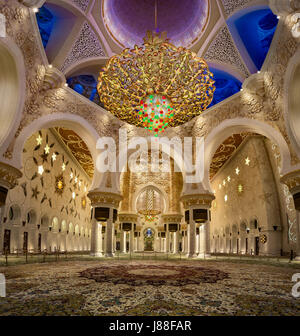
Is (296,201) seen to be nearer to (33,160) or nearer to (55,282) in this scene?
(55,282)

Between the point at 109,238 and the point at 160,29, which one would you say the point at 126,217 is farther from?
the point at 160,29

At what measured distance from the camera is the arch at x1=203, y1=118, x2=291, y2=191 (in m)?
7.88

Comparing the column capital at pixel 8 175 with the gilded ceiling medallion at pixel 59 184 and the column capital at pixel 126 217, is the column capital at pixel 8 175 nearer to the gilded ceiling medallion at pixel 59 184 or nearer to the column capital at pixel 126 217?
the gilded ceiling medallion at pixel 59 184

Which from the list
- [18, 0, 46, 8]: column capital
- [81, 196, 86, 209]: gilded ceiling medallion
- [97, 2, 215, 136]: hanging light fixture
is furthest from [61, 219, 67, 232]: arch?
[18, 0, 46, 8]: column capital

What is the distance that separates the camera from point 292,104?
7371 mm

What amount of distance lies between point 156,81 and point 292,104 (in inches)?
164

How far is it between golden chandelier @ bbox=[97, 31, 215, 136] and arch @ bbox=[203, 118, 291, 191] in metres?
3.21

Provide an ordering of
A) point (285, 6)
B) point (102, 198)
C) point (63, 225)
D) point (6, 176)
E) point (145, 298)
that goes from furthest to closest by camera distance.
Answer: point (63, 225) < point (102, 198) < point (6, 176) < point (285, 6) < point (145, 298)

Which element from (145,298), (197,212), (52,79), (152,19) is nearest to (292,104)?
(197,212)

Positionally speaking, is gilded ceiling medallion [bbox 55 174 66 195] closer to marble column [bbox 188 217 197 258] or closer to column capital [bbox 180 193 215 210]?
column capital [bbox 180 193 215 210]

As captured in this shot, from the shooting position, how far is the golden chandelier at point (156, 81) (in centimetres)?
618

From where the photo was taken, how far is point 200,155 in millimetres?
10414
